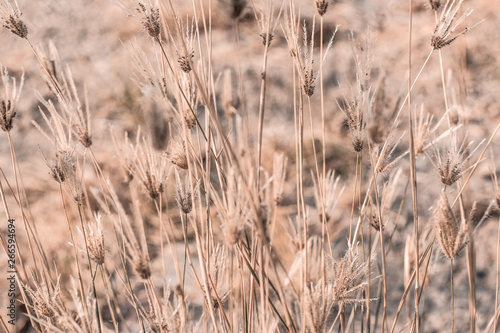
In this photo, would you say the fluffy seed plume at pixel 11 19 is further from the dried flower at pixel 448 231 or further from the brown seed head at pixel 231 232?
the dried flower at pixel 448 231

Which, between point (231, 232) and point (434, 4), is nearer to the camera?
point (231, 232)

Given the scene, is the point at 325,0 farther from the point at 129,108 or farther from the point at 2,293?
the point at 2,293

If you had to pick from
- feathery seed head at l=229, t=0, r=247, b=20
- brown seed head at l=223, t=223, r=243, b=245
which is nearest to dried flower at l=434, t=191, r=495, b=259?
brown seed head at l=223, t=223, r=243, b=245

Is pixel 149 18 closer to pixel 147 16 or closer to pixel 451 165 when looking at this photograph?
pixel 147 16

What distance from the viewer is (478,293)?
3.61 feet

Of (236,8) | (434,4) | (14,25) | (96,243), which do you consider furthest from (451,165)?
(14,25)

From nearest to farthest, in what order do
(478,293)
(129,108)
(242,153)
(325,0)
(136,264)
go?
(136,264) → (325,0) → (242,153) → (478,293) → (129,108)

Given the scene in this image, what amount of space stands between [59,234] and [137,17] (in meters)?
0.97

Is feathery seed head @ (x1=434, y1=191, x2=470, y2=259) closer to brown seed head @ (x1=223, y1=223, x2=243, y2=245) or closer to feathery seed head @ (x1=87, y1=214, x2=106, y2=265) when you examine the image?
brown seed head @ (x1=223, y1=223, x2=243, y2=245)

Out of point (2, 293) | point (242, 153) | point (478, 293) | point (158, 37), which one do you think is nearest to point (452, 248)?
point (242, 153)

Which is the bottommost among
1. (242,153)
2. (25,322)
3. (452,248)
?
(25,322)

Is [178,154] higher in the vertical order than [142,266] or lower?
higher

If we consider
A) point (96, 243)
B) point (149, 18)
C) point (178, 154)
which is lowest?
point (96, 243)

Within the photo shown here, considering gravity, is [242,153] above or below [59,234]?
above
